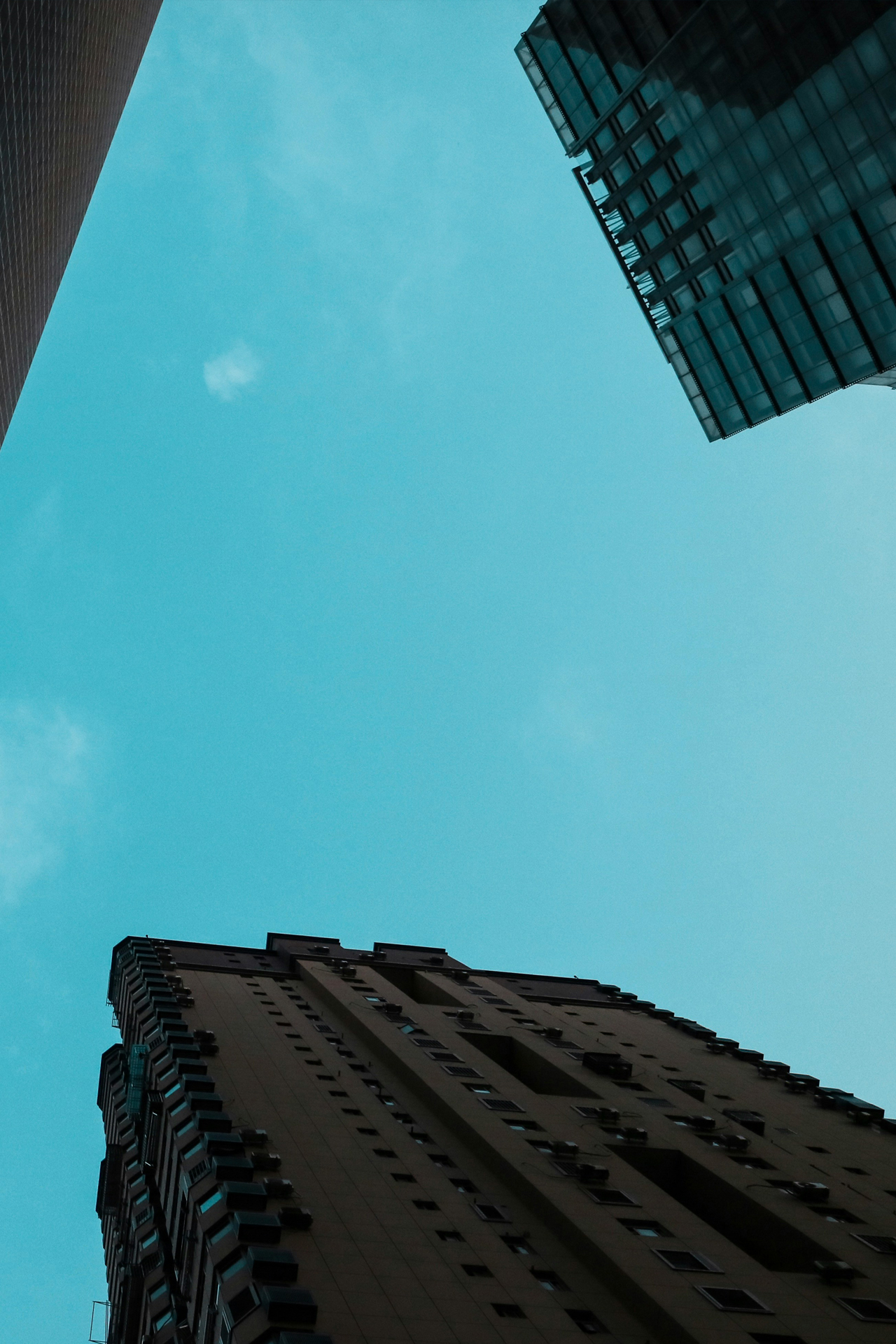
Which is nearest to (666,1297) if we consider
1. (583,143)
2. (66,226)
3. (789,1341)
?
(789,1341)

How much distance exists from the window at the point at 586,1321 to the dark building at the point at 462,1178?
131 millimetres

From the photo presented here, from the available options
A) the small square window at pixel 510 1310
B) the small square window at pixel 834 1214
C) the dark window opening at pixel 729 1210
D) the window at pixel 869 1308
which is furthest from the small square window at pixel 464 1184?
the window at pixel 869 1308

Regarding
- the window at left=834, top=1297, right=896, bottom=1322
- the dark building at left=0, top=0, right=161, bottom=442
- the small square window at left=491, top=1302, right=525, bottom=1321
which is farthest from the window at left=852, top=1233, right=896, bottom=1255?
the dark building at left=0, top=0, right=161, bottom=442

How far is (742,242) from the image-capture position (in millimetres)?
55125

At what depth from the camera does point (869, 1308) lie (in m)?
38.7

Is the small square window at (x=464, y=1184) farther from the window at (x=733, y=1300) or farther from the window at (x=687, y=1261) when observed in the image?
the window at (x=733, y=1300)

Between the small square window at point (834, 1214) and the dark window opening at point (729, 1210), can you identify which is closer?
the dark window opening at point (729, 1210)

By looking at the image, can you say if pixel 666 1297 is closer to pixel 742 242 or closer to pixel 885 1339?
pixel 885 1339

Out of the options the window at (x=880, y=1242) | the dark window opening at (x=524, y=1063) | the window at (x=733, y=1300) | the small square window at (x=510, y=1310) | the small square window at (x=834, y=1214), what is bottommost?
the window at (x=880, y=1242)

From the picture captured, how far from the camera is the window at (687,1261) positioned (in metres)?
39.8

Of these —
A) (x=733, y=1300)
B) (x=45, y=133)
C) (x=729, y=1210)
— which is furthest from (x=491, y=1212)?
(x=45, y=133)

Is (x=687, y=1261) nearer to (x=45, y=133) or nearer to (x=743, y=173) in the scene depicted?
(x=743, y=173)

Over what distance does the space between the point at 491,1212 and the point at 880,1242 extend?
1476 centimetres

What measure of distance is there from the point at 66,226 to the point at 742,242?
4389 centimetres
